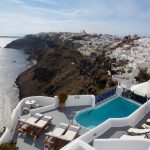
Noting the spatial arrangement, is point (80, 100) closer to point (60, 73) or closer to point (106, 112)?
point (106, 112)

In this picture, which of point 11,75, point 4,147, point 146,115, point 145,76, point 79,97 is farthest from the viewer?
point 11,75

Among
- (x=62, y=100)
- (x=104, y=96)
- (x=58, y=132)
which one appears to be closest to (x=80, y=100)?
(x=62, y=100)

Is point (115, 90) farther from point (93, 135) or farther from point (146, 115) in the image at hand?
point (93, 135)

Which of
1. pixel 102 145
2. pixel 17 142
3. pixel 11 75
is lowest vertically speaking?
pixel 11 75

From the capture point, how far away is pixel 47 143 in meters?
9.43

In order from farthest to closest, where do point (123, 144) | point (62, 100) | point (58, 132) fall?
1. point (62, 100)
2. point (58, 132)
3. point (123, 144)

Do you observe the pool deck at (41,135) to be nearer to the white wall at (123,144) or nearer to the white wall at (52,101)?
the white wall at (52,101)

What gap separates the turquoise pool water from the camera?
1248 cm

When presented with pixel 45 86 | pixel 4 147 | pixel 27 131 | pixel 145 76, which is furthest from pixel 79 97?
pixel 45 86

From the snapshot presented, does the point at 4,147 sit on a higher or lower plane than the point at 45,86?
higher

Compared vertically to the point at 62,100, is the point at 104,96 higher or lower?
lower

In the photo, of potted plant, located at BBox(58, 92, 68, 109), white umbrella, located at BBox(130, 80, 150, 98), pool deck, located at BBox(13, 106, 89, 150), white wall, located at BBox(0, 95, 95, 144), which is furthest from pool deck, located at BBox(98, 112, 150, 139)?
white umbrella, located at BBox(130, 80, 150, 98)

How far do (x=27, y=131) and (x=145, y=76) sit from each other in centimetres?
1389

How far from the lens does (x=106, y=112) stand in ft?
44.8
